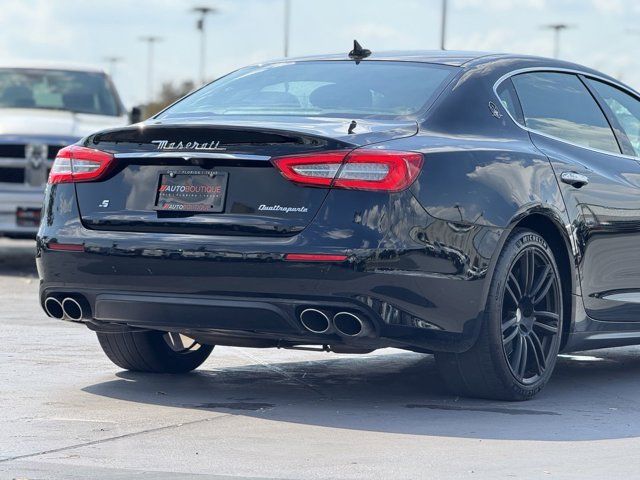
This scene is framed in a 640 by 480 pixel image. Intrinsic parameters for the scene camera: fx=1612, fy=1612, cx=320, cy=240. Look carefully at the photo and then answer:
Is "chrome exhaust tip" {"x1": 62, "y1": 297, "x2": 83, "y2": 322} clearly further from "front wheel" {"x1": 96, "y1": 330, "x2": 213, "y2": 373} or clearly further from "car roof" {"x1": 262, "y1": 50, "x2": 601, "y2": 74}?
"car roof" {"x1": 262, "y1": 50, "x2": 601, "y2": 74}

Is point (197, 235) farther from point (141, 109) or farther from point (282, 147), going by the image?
point (141, 109)

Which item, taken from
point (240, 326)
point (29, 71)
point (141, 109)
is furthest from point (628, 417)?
point (29, 71)

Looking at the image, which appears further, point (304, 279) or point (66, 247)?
point (66, 247)

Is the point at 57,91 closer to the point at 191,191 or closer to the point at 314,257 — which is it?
the point at 191,191

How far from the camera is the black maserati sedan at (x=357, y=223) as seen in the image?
21.4 feet

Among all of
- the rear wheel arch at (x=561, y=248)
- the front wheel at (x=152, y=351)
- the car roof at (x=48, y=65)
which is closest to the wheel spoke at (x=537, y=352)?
the rear wheel arch at (x=561, y=248)

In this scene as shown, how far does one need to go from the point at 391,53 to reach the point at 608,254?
1.47 meters

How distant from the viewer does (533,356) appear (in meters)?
7.31

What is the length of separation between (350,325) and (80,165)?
149 centimetres

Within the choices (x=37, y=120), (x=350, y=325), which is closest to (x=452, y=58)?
(x=350, y=325)

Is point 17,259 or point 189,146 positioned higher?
point 189,146

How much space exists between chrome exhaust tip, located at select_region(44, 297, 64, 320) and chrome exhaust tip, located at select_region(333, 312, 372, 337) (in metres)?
1.37

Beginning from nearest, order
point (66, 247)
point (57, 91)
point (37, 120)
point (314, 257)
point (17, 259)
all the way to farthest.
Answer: point (314, 257), point (66, 247), point (37, 120), point (57, 91), point (17, 259)

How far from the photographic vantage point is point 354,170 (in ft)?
21.4
